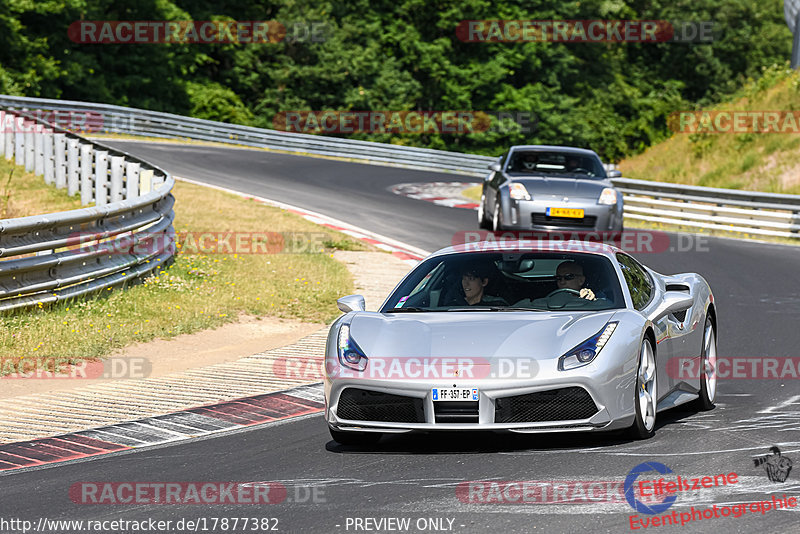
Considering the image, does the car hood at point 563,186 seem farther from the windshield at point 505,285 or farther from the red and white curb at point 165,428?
the windshield at point 505,285

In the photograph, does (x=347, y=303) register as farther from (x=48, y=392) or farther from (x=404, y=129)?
(x=404, y=129)

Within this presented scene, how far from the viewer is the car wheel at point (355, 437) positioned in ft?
22.8

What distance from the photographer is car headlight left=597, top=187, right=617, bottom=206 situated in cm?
1764

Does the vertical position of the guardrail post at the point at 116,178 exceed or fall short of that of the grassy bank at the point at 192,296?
it exceeds it

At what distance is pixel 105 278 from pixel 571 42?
6062cm

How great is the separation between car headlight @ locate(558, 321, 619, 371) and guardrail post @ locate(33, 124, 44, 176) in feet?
58.8

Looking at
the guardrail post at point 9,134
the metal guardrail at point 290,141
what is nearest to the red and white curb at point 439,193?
the metal guardrail at point 290,141

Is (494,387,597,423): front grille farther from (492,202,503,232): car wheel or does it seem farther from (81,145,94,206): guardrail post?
(81,145,94,206): guardrail post

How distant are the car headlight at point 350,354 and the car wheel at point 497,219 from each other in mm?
11349

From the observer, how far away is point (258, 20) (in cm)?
5969

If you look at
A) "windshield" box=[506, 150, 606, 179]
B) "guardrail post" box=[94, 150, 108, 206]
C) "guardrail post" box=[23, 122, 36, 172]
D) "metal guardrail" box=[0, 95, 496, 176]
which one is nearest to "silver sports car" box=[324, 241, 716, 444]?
"windshield" box=[506, 150, 606, 179]

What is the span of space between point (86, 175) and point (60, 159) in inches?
57.8

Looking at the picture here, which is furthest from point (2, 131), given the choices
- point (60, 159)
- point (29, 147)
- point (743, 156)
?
point (743, 156)

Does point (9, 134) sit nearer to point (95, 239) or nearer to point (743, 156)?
point (95, 239)
